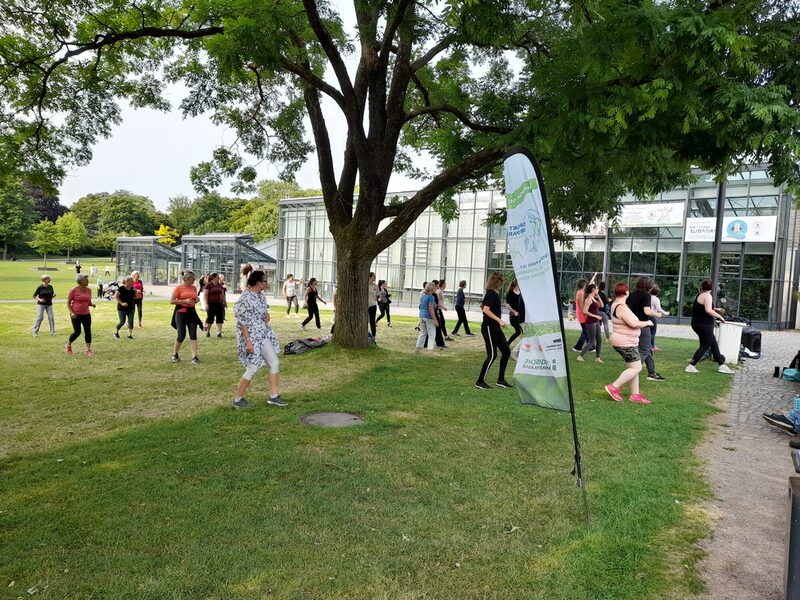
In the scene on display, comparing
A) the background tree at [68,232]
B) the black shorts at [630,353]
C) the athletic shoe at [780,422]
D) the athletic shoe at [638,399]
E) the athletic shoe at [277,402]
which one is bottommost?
the athletic shoe at [277,402]

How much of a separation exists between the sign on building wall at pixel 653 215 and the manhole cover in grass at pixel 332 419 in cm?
2442

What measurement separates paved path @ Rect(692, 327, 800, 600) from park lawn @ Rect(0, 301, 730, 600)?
0.17 meters

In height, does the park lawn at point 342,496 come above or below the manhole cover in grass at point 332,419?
above

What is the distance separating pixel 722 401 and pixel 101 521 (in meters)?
8.56

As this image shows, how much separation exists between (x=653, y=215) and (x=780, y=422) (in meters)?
24.5

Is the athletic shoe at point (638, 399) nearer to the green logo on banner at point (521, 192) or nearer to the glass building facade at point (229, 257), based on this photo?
the green logo on banner at point (521, 192)

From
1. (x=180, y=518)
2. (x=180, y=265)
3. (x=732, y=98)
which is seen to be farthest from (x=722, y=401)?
(x=180, y=265)

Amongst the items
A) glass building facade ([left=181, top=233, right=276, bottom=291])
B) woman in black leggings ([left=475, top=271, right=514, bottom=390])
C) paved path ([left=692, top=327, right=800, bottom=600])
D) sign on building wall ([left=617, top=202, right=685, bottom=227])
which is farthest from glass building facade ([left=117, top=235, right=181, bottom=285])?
paved path ([left=692, top=327, right=800, bottom=600])

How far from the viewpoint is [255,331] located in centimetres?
689

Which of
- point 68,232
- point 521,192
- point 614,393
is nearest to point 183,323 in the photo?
point 614,393

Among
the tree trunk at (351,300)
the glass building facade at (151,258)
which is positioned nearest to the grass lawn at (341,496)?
the tree trunk at (351,300)

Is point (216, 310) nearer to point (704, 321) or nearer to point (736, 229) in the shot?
point (704, 321)

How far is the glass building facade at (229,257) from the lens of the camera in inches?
1673

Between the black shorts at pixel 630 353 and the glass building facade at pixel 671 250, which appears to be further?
the glass building facade at pixel 671 250
